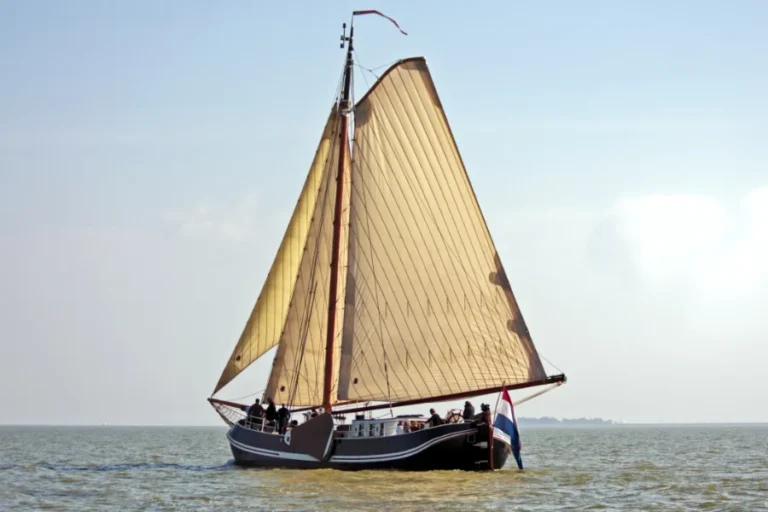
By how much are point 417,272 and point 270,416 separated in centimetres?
893

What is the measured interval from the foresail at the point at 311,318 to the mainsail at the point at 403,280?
0.14ft

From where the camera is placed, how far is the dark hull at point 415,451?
4031cm

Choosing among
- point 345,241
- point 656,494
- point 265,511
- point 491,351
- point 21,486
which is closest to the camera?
point 265,511

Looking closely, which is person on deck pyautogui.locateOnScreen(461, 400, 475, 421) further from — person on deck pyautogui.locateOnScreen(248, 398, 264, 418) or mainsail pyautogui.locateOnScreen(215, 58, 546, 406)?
person on deck pyautogui.locateOnScreen(248, 398, 264, 418)

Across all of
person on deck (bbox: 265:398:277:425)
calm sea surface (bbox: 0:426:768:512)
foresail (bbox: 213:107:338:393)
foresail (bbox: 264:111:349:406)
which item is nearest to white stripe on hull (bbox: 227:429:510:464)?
calm sea surface (bbox: 0:426:768:512)

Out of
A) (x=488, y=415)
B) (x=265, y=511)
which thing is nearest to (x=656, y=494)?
(x=488, y=415)

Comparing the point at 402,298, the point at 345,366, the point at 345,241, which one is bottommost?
the point at 345,366

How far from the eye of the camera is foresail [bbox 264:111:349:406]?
46.8m

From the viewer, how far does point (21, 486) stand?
132 ft

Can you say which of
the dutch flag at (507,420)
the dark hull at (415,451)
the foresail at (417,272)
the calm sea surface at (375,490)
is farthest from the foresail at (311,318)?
the dutch flag at (507,420)

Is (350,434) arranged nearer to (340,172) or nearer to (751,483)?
(340,172)

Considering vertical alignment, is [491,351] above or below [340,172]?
below

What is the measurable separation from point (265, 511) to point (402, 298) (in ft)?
50.1

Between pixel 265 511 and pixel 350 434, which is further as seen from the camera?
pixel 350 434
